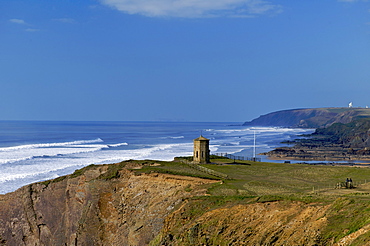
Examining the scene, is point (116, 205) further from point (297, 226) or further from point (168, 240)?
point (297, 226)

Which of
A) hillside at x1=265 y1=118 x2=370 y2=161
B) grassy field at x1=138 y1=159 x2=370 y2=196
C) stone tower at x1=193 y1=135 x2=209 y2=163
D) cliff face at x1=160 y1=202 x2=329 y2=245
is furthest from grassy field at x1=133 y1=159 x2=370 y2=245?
hillside at x1=265 y1=118 x2=370 y2=161

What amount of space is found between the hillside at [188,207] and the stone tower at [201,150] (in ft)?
5.48

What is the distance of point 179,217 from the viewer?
2991 cm

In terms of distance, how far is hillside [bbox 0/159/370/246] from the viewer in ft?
73.8

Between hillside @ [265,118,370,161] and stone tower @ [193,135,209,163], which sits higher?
stone tower @ [193,135,209,163]

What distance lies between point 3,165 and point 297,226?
55496 mm

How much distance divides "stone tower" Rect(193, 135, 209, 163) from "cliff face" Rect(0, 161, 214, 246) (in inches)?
372

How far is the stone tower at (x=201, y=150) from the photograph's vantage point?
46562mm

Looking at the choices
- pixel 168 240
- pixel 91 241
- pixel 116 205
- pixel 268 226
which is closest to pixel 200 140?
pixel 116 205

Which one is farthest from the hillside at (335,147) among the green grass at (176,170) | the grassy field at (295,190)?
the green grass at (176,170)

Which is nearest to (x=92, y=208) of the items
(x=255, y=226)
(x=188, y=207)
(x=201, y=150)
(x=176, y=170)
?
(x=176, y=170)

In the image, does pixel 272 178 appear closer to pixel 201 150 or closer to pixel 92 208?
pixel 201 150

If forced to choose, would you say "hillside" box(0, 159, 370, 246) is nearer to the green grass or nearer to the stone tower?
the green grass

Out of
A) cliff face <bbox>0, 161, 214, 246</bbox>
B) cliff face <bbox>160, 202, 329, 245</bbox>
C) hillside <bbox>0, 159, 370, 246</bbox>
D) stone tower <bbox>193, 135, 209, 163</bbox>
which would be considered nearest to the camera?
cliff face <bbox>160, 202, 329, 245</bbox>
